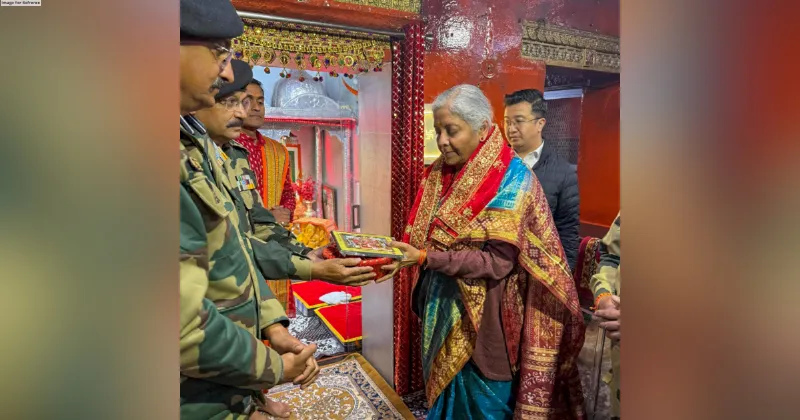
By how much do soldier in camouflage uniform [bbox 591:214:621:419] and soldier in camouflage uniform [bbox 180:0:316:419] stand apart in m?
1.00

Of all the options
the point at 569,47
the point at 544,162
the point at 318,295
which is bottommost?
the point at 318,295

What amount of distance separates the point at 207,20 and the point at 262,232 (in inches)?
69.0

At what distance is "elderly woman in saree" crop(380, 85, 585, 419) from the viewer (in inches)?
75.8

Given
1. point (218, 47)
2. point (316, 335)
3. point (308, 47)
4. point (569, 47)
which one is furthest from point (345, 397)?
point (569, 47)

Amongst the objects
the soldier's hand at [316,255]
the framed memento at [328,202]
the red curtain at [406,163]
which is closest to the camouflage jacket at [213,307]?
the soldier's hand at [316,255]

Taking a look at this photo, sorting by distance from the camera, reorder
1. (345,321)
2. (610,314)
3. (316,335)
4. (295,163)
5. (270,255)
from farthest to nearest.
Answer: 1. (295,163)
2. (345,321)
3. (316,335)
4. (270,255)
5. (610,314)

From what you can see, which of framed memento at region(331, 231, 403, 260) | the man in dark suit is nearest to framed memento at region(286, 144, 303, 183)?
the man in dark suit

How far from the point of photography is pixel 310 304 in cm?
476

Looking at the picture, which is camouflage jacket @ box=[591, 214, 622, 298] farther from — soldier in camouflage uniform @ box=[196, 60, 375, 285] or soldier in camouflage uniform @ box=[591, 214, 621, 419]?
soldier in camouflage uniform @ box=[196, 60, 375, 285]

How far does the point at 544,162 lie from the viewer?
2.94 meters

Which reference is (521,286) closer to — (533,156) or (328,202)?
(533,156)

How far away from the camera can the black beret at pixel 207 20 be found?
0.83m
